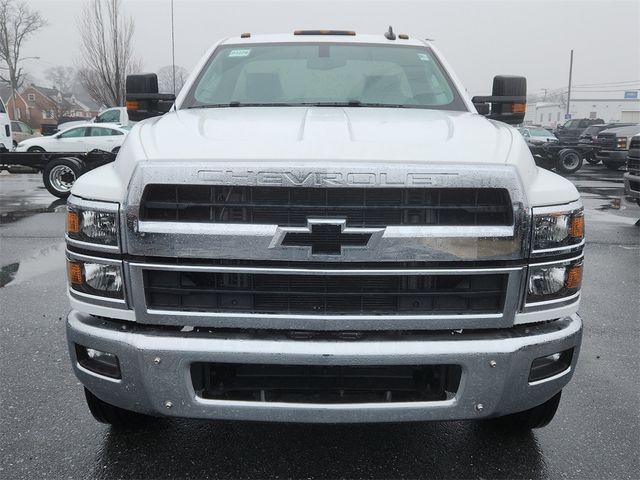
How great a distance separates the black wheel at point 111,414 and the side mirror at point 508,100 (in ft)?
9.00

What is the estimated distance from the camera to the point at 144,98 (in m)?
3.72

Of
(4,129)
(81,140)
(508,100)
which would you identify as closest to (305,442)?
(508,100)

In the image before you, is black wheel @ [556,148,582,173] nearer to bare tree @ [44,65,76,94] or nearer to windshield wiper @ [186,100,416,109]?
windshield wiper @ [186,100,416,109]

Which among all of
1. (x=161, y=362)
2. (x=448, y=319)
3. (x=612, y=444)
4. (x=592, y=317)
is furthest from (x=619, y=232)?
(x=161, y=362)

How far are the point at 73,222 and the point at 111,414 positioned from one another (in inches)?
37.8

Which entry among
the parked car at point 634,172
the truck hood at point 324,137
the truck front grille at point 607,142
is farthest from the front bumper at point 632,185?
the truck front grille at point 607,142

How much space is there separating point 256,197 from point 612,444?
6.93 ft

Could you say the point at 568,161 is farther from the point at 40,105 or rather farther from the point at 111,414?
the point at 40,105

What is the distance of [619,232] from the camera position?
8852mm

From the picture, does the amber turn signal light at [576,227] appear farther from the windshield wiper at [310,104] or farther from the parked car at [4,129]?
the parked car at [4,129]

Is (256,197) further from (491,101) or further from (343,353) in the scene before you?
(491,101)

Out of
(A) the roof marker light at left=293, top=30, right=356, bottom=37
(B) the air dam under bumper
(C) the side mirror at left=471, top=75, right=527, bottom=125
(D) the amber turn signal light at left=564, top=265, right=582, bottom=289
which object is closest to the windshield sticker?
(A) the roof marker light at left=293, top=30, right=356, bottom=37

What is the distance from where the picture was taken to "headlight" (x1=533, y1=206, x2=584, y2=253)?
7.20ft

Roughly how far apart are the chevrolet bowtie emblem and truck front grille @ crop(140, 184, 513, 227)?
0.04 metres
